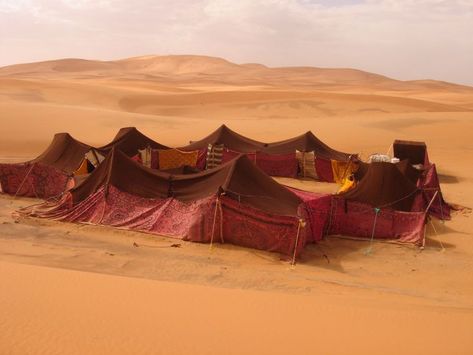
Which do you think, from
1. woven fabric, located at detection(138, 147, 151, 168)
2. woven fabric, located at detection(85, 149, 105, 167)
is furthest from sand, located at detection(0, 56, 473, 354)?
woven fabric, located at detection(138, 147, 151, 168)

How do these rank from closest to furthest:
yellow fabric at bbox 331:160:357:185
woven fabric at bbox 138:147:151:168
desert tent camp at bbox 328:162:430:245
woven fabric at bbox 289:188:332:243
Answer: woven fabric at bbox 289:188:332:243 < desert tent camp at bbox 328:162:430:245 < yellow fabric at bbox 331:160:357:185 < woven fabric at bbox 138:147:151:168

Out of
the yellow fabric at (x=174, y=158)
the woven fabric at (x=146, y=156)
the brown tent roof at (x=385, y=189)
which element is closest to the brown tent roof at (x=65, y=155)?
the woven fabric at (x=146, y=156)

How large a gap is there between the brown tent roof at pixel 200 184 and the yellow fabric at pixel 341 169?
8.60m

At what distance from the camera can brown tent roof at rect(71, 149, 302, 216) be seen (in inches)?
555

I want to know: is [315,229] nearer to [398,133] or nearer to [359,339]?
[359,339]

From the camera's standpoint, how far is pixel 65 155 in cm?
2014

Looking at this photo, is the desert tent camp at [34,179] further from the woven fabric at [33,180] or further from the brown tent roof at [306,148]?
the brown tent roof at [306,148]

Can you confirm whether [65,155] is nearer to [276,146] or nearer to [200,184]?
[200,184]

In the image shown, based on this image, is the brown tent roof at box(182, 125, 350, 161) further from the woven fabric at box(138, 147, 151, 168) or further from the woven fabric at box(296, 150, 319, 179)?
the woven fabric at box(138, 147, 151, 168)

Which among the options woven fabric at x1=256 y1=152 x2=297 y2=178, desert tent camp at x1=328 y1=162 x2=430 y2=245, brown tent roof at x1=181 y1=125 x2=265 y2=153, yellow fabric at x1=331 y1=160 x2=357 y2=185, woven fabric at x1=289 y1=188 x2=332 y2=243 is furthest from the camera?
brown tent roof at x1=181 y1=125 x2=265 y2=153

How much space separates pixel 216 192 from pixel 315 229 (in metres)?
2.67

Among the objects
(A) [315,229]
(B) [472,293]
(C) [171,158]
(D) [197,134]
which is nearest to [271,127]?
(D) [197,134]

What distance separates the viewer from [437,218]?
17531 mm

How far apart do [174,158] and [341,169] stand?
6.74 meters
